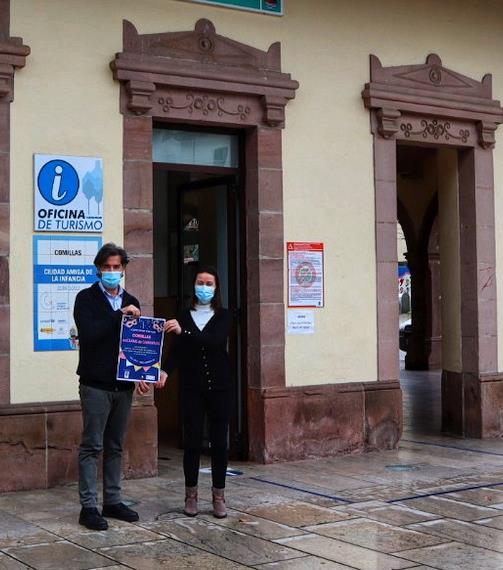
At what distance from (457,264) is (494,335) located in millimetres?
938

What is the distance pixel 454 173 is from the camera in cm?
1197

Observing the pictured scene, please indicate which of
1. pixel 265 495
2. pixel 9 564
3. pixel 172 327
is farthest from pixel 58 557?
pixel 265 495

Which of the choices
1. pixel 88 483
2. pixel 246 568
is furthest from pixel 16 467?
pixel 246 568

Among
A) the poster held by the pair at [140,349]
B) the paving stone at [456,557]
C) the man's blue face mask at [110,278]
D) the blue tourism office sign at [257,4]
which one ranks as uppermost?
the blue tourism office sign at [257,4]

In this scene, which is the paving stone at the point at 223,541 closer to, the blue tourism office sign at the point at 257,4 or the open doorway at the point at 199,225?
the open doorway at the point at 199,225

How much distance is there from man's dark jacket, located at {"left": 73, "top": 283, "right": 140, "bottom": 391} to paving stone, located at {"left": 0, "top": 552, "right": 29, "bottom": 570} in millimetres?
1389

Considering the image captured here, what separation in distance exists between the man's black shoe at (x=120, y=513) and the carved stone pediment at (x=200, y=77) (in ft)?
12.3

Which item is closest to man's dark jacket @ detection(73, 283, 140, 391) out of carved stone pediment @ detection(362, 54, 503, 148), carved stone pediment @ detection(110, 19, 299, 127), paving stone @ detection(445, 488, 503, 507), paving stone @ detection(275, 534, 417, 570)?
paving stone @ detection(275, 534, 417, 570)

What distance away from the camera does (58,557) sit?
6.33m

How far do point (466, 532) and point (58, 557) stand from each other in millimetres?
2809

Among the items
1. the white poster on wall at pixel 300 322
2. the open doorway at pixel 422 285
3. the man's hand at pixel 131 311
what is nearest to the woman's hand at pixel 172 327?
the man's hand at pixel 131 311

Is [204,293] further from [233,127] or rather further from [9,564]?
[233,127]

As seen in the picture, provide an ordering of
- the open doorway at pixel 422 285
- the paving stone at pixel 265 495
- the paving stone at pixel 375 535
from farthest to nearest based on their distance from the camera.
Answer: the open doorway at pixel 422 285, the paving stone at pixel 265 495, the paving stone at pixel 375 535

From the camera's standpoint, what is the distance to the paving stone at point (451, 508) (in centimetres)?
759
